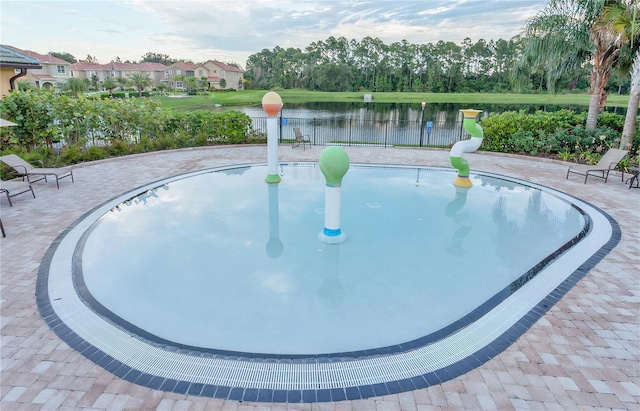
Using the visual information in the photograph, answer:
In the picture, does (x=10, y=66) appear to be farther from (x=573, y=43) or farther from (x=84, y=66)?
(x=84, y=66)

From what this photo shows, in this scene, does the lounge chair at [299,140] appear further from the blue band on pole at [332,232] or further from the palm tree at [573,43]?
the palm tree at [573,43]

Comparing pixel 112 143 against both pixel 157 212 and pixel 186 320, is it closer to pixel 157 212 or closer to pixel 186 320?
→ pixel 157 212

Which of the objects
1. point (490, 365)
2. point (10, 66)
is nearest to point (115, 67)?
point (10, 66)

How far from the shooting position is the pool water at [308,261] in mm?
4105

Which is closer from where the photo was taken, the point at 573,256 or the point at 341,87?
the point at 573,256

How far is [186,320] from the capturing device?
4195 mm

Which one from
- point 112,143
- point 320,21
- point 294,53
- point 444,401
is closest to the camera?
point 444,401

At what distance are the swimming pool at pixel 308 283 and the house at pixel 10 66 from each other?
8.15m

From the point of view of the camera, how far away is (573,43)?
1264 centimetres

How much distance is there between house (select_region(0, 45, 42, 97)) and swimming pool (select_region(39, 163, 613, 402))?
815cm

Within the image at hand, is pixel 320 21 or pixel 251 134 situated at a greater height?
pixel 320 21

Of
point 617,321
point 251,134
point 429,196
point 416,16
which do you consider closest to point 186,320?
point 617,321

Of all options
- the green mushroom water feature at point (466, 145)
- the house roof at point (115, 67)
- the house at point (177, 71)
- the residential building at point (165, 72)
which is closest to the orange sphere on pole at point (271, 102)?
the green mushroom water feature at point (466, 145)

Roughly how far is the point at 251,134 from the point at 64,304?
11.8m
